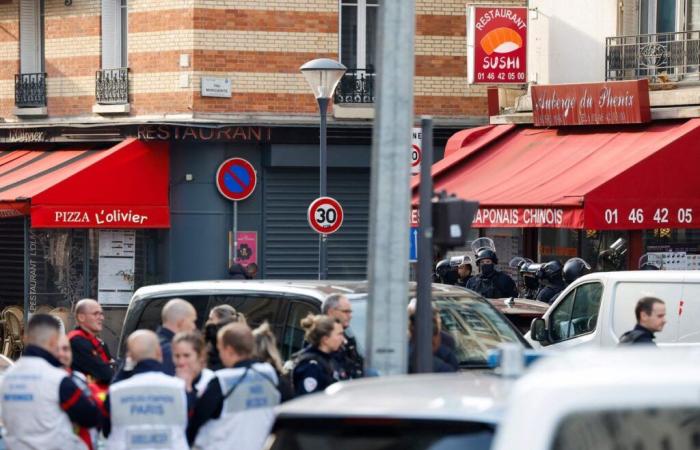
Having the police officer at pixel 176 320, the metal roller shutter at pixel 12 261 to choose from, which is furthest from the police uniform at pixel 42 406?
the metal roller shutter at pixel 12 261

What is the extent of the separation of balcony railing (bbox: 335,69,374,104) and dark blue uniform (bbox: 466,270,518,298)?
647 centimetres

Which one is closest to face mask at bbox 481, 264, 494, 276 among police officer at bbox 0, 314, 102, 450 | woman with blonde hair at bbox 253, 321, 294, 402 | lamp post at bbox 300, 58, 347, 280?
lamp post at bbox 300, 58, 347, 280

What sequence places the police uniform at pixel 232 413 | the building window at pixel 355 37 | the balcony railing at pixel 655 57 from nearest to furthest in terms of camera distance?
the police uniform at pixel 232 413
the balcony railing at pixel 655 57
the building window at pixel 355 37

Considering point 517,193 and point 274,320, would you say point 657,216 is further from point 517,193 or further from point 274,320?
point 274,320

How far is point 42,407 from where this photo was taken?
305 inches

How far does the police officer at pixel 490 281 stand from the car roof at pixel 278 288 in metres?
5.20

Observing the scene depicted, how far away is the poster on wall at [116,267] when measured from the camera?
23.4 m

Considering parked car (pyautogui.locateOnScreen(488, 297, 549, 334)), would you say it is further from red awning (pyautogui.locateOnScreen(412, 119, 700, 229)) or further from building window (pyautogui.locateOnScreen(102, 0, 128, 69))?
building window (pyautogui.locateOnScreen(102, 0, 128, 69))

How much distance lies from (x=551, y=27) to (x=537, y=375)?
17.3 m

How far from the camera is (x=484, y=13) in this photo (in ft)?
67.5

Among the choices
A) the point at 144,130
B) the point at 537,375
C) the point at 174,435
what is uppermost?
the point at 144,130

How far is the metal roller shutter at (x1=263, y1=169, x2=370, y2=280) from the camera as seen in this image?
23547 millimetres

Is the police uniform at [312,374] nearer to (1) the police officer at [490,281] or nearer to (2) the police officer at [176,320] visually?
(2) the police officer at [176,320]

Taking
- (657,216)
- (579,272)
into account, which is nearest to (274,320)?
(579,272)
